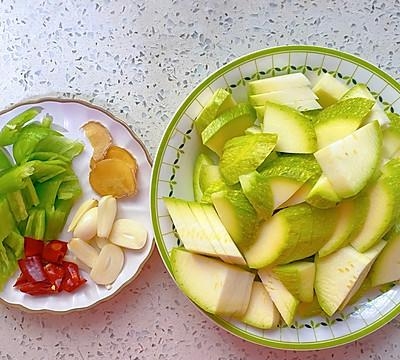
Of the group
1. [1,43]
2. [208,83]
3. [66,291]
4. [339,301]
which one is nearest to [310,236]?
[339,301]

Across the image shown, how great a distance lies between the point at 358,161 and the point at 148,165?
0.36 m

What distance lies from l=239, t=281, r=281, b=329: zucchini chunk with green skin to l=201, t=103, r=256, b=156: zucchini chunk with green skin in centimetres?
22

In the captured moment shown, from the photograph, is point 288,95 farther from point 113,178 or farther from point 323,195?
point 113,178

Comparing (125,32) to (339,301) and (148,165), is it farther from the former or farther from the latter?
(339,301)

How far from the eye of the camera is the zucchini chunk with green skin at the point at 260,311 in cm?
103

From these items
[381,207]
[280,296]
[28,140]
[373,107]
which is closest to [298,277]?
[280,296]

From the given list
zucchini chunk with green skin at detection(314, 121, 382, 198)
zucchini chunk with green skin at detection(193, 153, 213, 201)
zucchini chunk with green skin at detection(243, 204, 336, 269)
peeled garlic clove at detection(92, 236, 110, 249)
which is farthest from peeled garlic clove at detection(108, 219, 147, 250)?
zucchini chunk with green skin at detection(314, 121, 382, 198)

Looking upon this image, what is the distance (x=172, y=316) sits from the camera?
1.13m

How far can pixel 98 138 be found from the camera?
1127 mm

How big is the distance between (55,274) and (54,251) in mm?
38

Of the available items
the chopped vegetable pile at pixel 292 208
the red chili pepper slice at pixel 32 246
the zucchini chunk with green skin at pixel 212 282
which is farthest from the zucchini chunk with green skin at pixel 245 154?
the red chili pepper slice at pixel 32 246

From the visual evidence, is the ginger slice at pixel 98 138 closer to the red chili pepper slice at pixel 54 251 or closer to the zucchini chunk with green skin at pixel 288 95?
the red chili pepper slice at pixel 54 251

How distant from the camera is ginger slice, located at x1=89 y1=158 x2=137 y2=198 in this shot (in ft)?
3.63

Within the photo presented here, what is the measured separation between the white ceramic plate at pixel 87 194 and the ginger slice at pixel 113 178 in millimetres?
17
